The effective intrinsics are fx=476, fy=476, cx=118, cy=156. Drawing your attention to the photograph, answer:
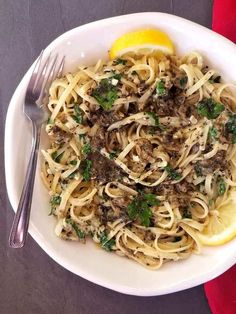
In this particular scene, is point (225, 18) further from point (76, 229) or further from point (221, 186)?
point (76, 229)

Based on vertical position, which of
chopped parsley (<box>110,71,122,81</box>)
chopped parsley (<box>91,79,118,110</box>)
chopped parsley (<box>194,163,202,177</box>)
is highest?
chopped parsley (<box>110,71,122,81</box>)

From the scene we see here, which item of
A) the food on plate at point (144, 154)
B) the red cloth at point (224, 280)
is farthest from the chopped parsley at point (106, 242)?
the red cloth at point (224, 280)

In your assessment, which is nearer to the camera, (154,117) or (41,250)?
(154,117)

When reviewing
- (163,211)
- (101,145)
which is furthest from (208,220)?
(101,145)

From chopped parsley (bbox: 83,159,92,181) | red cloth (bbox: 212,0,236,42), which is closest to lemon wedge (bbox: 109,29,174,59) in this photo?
red cloth (bbox: 212,0,236,42)

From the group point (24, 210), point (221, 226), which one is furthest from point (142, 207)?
point (24, 210)

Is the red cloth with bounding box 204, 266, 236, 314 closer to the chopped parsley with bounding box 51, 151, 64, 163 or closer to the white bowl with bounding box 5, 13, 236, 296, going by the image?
the white bowl with bounding box 5, 13, 236, 296
